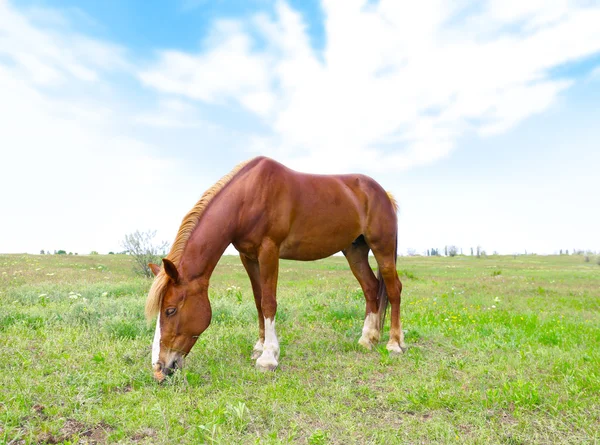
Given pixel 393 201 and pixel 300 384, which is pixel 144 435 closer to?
pixel 300 384

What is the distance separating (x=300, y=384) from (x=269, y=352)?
2.45 ft

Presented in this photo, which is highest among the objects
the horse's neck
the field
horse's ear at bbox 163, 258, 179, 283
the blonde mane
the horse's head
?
the blonde mane

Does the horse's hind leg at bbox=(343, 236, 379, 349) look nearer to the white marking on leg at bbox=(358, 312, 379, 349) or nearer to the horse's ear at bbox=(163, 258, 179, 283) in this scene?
the white marking on leg at bbox=(358, 312, 379, 349)

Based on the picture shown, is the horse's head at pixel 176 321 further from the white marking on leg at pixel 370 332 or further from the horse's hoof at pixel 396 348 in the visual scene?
the horse's hoof at pixel 396 348

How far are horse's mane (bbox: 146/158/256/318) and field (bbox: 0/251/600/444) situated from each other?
930mm

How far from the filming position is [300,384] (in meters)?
4.68

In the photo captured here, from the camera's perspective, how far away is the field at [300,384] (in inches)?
141

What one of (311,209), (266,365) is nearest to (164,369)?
(266,365)

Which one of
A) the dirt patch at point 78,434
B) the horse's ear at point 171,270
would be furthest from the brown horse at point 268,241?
the dirt patch at point 78,434

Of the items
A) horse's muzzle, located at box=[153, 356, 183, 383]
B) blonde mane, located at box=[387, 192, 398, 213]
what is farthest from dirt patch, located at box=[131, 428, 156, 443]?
blonde mane, located at box=[387, 192, 398, 213]

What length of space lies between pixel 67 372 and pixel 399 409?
155 inches

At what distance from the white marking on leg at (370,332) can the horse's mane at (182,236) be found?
11.1ft

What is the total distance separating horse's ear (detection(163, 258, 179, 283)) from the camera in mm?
4440

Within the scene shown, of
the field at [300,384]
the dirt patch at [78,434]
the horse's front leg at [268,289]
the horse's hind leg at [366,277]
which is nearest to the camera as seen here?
the dirt patch at [78,434]
